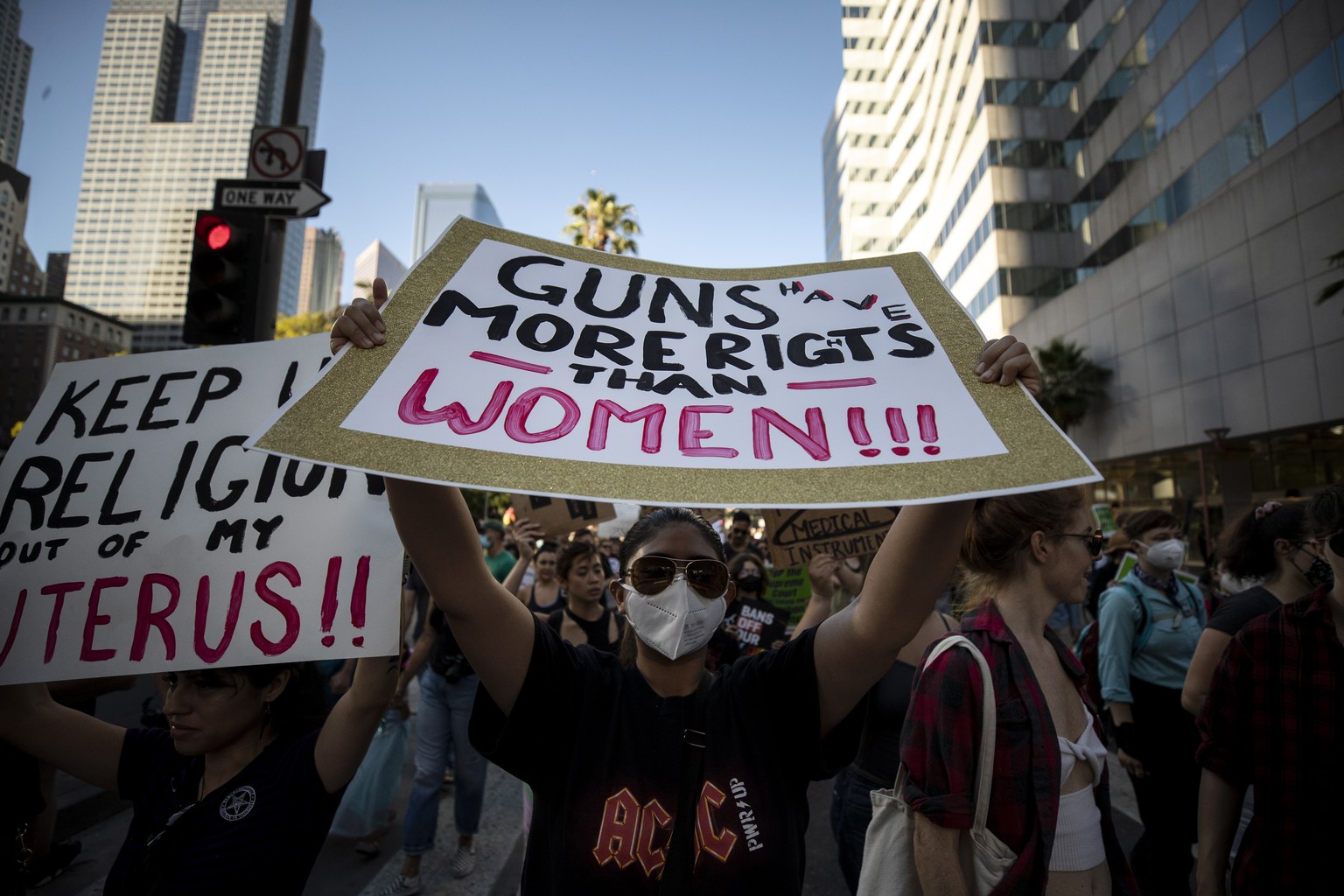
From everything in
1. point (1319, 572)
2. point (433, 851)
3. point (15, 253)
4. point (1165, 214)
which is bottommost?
point (433, 851)

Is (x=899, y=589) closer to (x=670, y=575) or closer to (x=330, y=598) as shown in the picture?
(x=670, y=575)

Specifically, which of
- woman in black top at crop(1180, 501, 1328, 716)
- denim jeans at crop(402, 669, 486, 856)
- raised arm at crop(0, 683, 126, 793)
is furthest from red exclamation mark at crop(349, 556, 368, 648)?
woman in black top at crop(1180, 501, 1328, 716)

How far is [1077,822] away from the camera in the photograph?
2.06 m

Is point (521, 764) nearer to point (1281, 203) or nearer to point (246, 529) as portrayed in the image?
point (246, 529)

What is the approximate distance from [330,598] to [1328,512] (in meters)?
3.02

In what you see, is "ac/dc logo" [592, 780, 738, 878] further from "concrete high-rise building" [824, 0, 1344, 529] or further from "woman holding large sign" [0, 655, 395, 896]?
"concrete high-rise building" [824, 0, 1344, 529]

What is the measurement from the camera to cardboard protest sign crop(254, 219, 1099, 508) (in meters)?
1.28

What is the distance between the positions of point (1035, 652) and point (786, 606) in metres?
3.87

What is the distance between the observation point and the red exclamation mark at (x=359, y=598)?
193cm

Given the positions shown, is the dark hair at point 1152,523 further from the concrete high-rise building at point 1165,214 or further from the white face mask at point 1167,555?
the concrete high-rise building at point 1165,214

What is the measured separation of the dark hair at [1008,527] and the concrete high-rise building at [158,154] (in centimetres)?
14081

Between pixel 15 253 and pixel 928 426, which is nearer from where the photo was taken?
pixel 928 426

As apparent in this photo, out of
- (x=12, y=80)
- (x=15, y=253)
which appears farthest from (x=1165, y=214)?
(x=15, y=253)

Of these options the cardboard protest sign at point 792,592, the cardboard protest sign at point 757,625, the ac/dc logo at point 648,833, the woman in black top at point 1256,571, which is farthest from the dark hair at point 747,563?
the ac/dc logo at point 648,833
